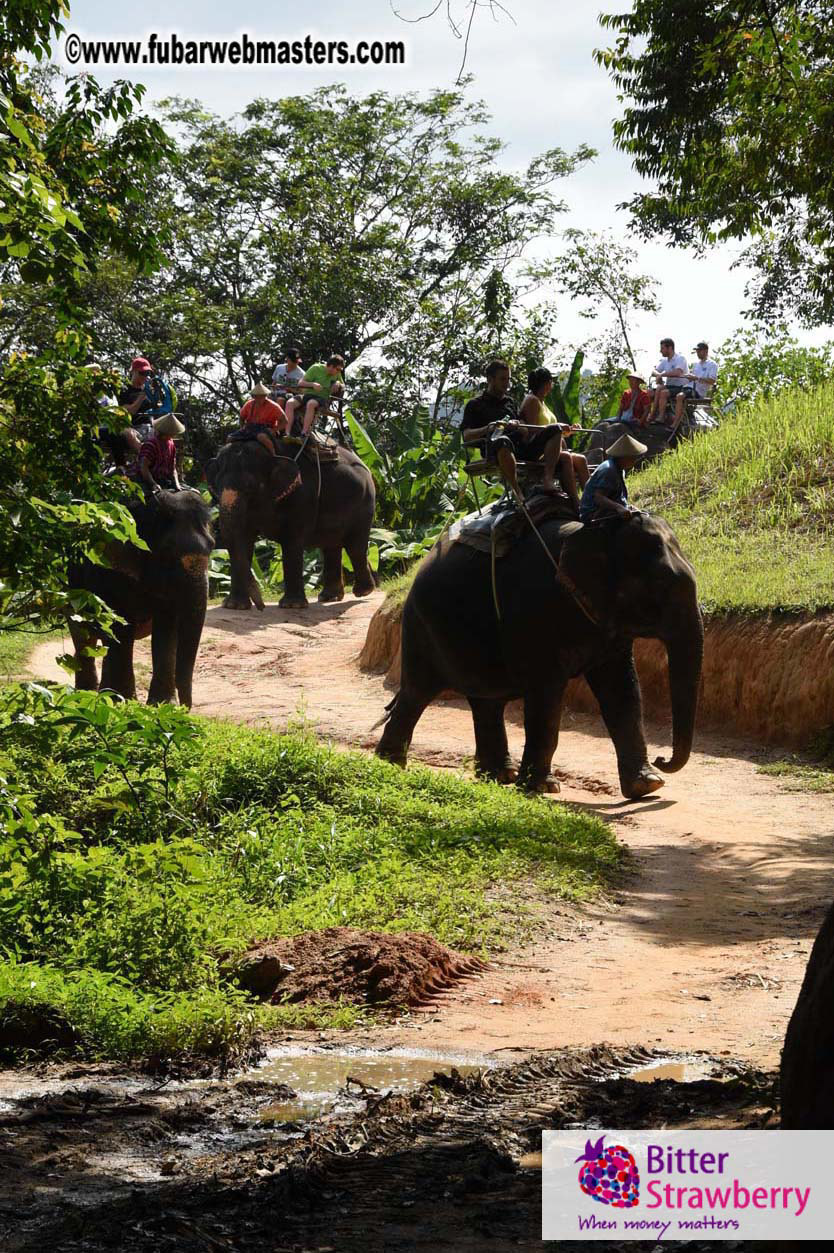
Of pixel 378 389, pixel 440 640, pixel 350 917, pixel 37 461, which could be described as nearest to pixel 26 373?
pixel 37 461

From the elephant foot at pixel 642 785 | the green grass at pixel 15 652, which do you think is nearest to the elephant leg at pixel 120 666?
the green grass at pixel 15 652

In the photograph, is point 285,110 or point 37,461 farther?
point 285,110

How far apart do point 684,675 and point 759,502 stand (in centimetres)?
793

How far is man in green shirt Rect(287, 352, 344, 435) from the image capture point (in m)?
21.5

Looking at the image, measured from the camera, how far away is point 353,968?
6.62 meters

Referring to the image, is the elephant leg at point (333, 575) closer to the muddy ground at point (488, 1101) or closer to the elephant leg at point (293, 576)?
the elephant leg at point (293, 576)

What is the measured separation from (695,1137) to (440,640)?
7.83 meters

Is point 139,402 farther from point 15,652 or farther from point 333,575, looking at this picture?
point 333,575

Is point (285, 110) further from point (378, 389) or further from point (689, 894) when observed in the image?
point (689, 894)

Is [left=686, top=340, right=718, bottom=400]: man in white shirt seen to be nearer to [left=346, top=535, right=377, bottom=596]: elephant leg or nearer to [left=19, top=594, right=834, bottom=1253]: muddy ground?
[left=346, top=535, right=377, bottom=596]: elephant leg

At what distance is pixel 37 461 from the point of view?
5457mm

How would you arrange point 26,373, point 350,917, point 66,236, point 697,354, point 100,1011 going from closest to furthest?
1. point 66,236
2. point 26,373
3. point 100,1011
4. point 350,917
5. point 697,354

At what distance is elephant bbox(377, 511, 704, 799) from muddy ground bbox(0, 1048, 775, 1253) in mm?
5632

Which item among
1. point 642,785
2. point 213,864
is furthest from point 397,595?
point 213,864
